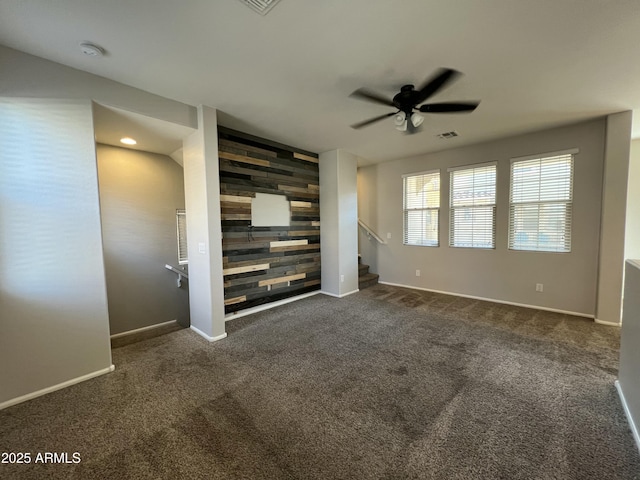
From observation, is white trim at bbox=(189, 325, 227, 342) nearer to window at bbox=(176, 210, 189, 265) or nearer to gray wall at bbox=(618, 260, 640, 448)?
window at bbox=(176, 210, 189, 265)

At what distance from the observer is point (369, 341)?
3.08 m

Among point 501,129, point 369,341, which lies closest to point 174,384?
point 369,341

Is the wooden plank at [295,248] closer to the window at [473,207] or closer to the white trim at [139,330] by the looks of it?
the white trim at [139,330]

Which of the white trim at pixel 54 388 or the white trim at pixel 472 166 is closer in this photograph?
the white trim at pixel 54 388

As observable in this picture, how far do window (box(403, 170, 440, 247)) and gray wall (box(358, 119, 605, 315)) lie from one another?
0.43 feet

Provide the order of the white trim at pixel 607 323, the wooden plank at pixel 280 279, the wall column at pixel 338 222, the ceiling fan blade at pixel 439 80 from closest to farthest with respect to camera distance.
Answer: the ceiling fan blade at pixel 439 80, the white trim at pixel 607 323, the wooden plank at pixel 280 279, the wall column at pixel 338 222

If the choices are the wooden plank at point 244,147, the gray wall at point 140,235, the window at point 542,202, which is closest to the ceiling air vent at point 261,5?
the wooden plank at point 244,147

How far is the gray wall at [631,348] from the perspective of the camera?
1709 mm

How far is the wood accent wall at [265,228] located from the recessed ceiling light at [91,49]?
160 centimetres

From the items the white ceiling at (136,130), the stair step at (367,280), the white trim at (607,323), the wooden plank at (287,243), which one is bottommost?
the white trim at (607,323)

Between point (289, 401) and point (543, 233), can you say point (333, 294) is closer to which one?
point (289, 401)

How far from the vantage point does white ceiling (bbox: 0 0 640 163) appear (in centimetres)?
170

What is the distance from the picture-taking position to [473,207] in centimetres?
467

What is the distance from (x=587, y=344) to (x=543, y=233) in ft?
5.81
